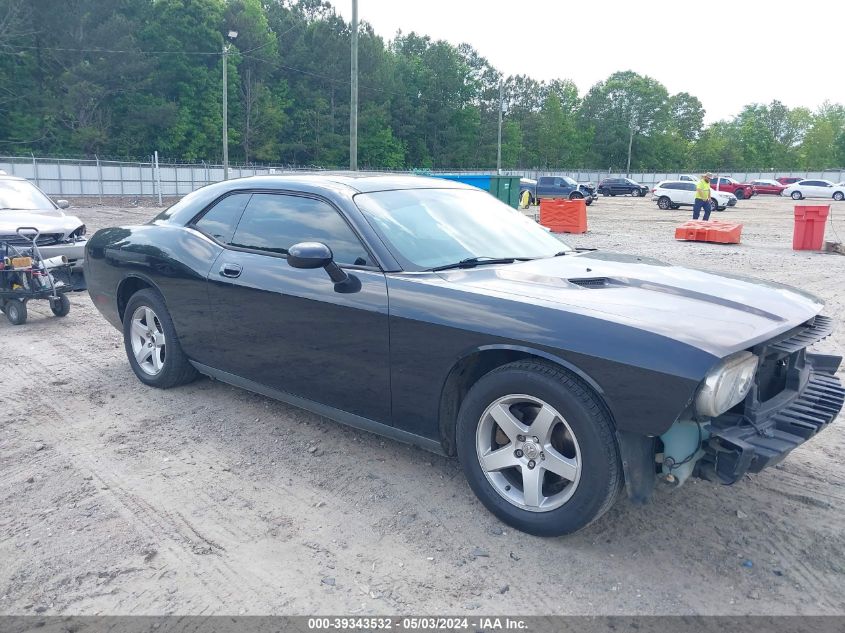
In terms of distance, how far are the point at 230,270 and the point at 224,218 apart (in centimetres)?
49

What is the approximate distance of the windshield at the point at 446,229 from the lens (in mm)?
3916

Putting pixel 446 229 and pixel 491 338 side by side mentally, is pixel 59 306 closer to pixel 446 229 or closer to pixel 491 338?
pixel 446 229

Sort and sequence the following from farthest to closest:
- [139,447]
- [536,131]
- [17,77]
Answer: [536,131] < [17,77] < [139,447]

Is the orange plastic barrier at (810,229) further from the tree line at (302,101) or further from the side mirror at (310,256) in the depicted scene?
the tree line at (302,101)

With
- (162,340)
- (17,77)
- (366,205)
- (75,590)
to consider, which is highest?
(17,77)

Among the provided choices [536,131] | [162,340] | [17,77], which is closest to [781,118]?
[536,131]

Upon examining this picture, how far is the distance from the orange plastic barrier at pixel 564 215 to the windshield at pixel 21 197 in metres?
13.5

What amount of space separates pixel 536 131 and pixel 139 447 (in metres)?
101

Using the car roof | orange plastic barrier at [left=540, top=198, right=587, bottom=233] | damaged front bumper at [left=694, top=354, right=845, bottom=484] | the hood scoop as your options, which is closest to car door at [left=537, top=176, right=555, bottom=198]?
orange plastic barrier at [left=540, top=198, right=587, bottom=233]

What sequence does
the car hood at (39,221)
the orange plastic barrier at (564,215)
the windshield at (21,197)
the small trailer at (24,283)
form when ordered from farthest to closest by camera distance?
the orange plastic barrier at (564,215) < the windshield at (21,197) < the car hood at (39,221) < the small trailer at (24,283)

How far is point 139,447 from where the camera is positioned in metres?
4.29

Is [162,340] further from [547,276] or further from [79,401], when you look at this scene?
[547,276]

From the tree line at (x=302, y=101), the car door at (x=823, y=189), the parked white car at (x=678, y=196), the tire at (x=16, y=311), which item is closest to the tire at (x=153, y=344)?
the tire at (x=16, y=311)

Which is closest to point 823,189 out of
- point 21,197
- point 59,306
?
point 21,197
